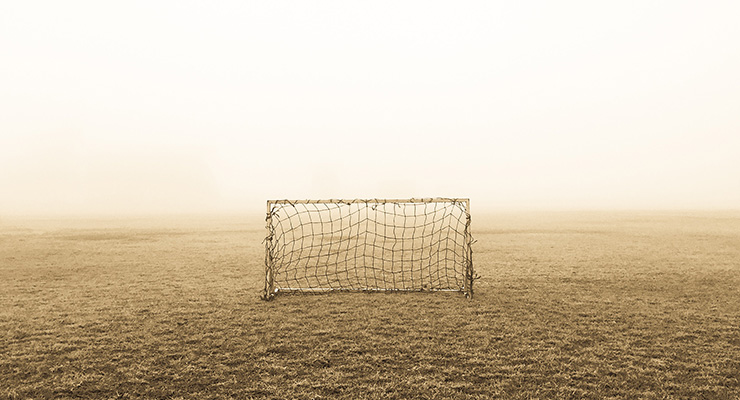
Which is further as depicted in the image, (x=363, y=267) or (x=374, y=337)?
(x=363, y=267)

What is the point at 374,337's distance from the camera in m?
3.86

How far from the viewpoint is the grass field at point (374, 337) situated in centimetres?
292

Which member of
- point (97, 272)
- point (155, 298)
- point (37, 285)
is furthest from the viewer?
point (97, 272)

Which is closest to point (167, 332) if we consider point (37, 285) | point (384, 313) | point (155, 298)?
point (155, 298)

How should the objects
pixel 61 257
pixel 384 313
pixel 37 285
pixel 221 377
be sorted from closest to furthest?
pixel 221 377 < pixel 384 313 < pixel 37 285 < pixel 61 257

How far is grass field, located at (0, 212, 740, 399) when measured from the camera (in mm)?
2920

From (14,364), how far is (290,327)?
2347 mm

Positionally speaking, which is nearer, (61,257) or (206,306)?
(206,306)

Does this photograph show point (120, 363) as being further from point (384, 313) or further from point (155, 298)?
point (384, 313)

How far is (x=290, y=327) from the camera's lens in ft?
13.7

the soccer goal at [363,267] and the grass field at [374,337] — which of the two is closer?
the grass field at [374,337]

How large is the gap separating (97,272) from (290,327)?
5.37m

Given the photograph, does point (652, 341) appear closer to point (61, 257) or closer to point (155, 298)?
point (155, 298)

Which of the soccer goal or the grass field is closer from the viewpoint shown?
the grass field
